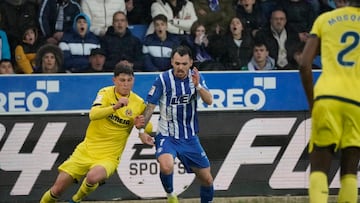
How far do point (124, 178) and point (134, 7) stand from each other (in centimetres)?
225

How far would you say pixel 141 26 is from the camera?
468 inches

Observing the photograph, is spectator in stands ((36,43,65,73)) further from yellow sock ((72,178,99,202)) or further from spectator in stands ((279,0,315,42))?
spectator in stands ((279,0,315,42))

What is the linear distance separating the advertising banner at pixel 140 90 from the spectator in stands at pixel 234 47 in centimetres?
37

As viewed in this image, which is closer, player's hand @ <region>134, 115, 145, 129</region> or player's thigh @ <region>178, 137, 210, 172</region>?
player's hand @ <region>134, 115, 145, 129</region>

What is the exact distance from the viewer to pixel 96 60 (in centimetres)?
1156

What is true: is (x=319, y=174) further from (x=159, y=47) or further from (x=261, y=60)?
(x=159, y=47)

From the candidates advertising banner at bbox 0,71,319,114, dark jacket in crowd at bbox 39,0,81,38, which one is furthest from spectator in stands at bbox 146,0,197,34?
dark jacket in crowd at bbox 39,0,81,38

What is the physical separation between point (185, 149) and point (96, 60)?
7.01ft

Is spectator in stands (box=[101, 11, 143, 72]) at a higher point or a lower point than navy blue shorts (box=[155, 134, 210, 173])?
higher

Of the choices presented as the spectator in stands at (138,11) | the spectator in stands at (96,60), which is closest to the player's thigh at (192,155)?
the spectator in stands at (96,60)

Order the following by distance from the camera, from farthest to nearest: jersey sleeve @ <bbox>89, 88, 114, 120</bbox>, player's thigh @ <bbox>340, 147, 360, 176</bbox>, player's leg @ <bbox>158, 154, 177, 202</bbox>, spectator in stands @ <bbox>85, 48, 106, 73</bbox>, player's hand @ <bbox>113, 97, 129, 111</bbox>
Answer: spectator in stands @ <bbox>85, 48, 106, 73</bbox> < player's leg @ <bbox>158, 154, 177, 202</bbox> < jersey sleeve @ <bbox>89, 88, 114, 120</bbox> < player's hand @ <bbox>113, 97, 129, 111</bbox> < player's thigh @ <bbox>340, 147, 360, 176</bbox>

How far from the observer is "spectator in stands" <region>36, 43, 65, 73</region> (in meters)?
11.4

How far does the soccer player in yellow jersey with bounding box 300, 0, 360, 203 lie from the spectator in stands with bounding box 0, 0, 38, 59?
5297 millimetres

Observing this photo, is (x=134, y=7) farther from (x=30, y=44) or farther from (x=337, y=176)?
(x=337, y=176)
